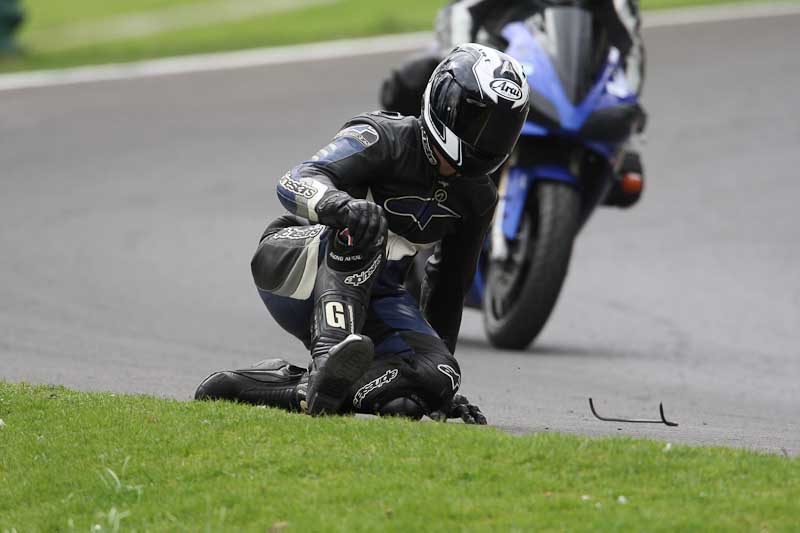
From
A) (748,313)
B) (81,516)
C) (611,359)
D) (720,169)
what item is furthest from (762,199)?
(81,516)

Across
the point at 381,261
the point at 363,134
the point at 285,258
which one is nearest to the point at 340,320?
the point at 381,261

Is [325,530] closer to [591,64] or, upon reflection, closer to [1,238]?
[591,64]

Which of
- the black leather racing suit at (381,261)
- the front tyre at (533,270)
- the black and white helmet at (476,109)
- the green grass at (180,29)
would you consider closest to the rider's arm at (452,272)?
the black leather racing suit at (381,261)

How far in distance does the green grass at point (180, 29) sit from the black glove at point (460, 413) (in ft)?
45.3

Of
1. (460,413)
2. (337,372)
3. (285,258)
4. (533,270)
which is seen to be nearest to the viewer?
(337,372)

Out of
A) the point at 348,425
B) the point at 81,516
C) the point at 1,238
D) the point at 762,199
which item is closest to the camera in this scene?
the point at 81,516

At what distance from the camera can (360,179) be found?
21.0ft

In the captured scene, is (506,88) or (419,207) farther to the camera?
(419,207)

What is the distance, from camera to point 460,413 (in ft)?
20.9

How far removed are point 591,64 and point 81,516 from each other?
19.3ft

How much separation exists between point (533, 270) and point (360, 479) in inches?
179

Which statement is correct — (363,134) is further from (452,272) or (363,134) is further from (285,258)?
(452,272)

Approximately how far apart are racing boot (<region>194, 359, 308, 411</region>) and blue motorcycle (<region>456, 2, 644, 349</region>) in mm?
3124

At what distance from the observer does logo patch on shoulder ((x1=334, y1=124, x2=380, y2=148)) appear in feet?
20.9
